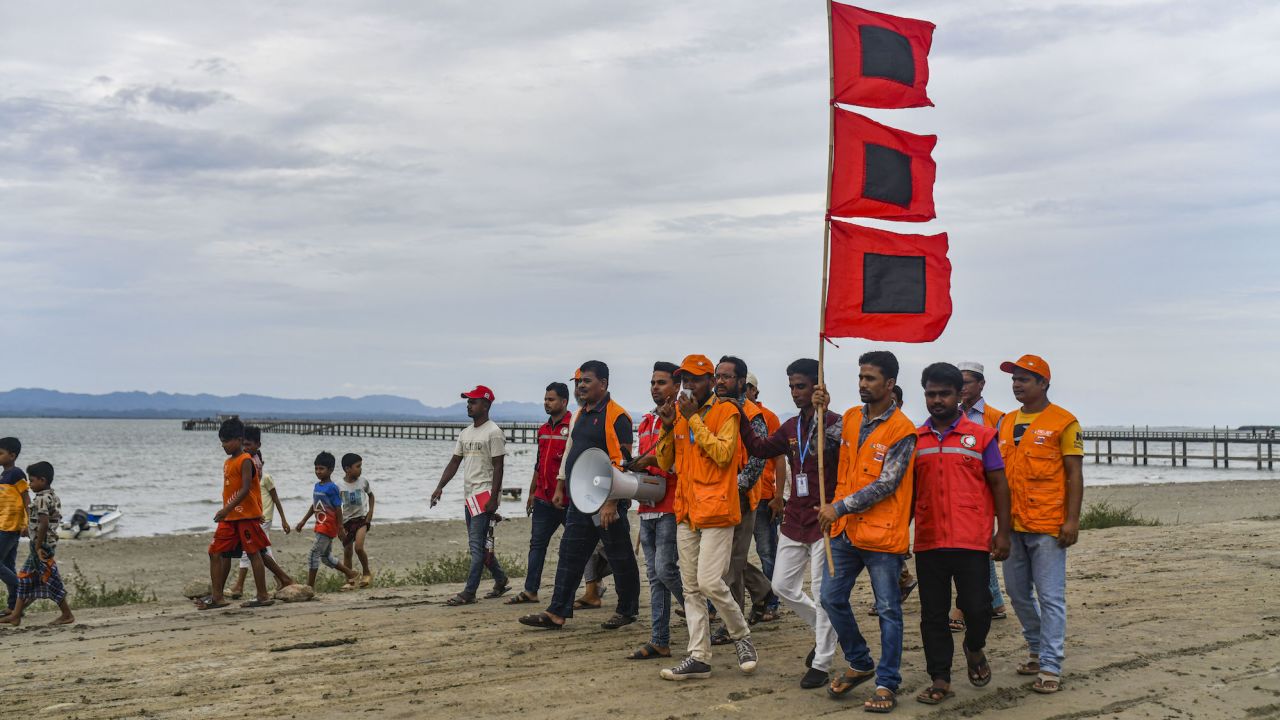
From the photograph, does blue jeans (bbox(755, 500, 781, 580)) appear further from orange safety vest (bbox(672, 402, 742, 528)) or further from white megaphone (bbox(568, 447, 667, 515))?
orange safety vest (bbox(672, 402, 742, 528))

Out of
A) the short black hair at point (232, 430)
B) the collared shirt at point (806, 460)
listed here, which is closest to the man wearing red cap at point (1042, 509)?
the collared shirt at point (806, 460)

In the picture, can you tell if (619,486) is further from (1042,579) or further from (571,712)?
(1042,579)

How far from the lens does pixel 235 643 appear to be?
7566 mm

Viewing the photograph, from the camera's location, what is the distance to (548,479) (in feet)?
29.2

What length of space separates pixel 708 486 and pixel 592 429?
1.92 metres

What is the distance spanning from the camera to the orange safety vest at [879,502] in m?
5.38

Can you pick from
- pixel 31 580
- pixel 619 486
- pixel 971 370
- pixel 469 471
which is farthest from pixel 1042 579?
pixel 31 580

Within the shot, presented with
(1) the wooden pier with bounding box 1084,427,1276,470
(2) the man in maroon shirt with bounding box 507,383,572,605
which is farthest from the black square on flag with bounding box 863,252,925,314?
(1) the wooden pier with bounding box 1084,427,1276,470

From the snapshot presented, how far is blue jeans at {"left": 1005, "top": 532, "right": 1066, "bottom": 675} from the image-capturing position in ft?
19.3

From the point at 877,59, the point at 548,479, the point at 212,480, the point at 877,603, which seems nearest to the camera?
the point at 877,603

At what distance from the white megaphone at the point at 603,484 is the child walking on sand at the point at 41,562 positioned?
195 inches

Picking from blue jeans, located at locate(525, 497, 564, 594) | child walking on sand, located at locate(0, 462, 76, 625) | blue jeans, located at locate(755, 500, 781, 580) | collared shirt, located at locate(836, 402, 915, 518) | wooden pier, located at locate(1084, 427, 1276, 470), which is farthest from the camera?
wooden pier, located at locate(1084, 427, 1276, 470)

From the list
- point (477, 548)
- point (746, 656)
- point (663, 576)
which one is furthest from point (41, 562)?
point (746, 656)

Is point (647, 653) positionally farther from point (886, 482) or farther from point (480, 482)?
point (480, 482)
